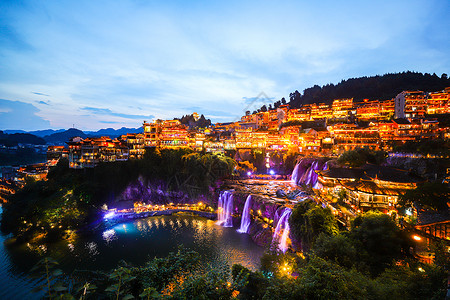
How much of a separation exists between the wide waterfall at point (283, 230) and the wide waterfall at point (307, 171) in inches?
488

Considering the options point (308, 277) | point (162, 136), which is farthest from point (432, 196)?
point (162, 136)

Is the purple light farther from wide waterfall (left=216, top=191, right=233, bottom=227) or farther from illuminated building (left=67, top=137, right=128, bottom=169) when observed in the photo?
wide waterfall (left=216, top=191, right=233, bottom=227)

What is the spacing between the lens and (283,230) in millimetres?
21641

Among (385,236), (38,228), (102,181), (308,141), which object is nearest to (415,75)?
(308,141)

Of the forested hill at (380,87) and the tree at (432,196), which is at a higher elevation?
the forested hill at (380,87)

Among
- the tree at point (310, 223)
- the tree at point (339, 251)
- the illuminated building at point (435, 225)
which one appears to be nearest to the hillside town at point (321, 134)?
the tree at point (310, 223)

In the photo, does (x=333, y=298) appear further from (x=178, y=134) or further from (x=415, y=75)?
(x=415, y=75)

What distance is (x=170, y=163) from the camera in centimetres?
3934

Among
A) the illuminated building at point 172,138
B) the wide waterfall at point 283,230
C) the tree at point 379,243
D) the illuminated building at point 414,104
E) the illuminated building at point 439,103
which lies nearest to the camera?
the tree at point 379,243

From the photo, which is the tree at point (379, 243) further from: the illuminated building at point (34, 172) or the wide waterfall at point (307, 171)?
the illuminated building at point (34, 172)

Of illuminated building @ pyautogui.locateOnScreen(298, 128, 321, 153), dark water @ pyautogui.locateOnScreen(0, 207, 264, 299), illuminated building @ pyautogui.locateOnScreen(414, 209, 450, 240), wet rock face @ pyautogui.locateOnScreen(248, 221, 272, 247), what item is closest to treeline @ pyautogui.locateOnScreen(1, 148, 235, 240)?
dark water @ pyautogui.locateOnScreen(0, 207, 264, 299)

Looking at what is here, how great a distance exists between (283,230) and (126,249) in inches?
674

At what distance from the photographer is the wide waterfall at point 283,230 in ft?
68.0

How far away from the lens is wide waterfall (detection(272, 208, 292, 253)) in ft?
68.0
